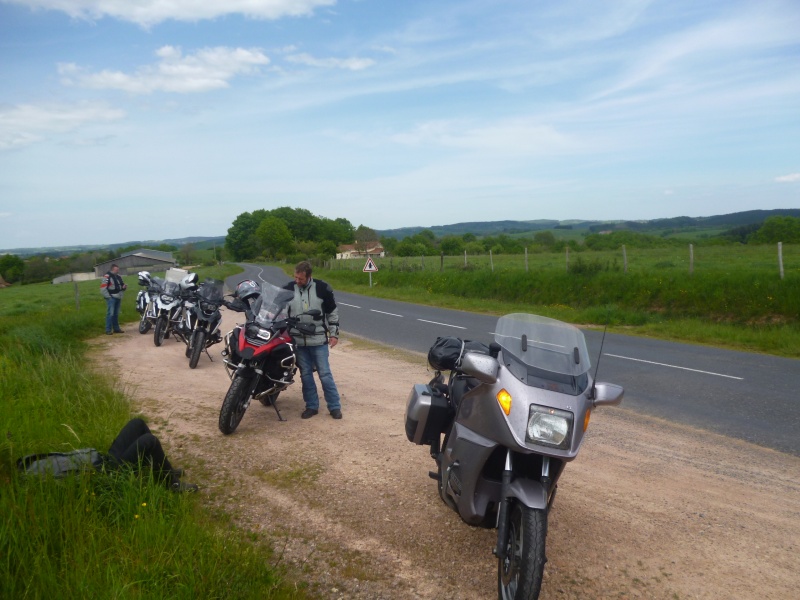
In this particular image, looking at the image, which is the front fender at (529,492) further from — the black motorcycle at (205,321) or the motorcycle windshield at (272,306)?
the black motorcycle at (205,321)

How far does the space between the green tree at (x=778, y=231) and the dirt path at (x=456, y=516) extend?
39.4 meters

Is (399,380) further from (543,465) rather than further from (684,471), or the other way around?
(543,465)

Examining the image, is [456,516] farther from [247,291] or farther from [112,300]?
[112,300]

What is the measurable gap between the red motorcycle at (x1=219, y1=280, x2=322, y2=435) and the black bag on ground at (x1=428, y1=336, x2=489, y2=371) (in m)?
2.52

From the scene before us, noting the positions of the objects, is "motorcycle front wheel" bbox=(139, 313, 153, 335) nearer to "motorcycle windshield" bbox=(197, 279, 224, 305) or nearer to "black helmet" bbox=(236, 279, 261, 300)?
"motorcycle windshield" bbox=(197, 279, 224, 305)

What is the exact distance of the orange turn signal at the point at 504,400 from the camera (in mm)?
3312

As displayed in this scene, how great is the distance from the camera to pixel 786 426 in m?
7.34

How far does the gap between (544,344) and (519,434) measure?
1.92ft

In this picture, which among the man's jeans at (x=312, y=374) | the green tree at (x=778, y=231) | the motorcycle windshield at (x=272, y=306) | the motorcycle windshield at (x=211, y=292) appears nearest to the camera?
the motorcycle windshield at (x=272, y=306)

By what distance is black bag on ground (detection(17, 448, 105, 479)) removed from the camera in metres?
3.86

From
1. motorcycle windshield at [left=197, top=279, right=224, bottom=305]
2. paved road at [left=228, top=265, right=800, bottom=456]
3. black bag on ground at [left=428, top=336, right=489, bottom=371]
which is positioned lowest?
paved road at [left=228, top=265, right=800, bottom=456]

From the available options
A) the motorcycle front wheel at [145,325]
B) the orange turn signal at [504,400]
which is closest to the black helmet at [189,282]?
the motorcycle front wheel at [145,325]

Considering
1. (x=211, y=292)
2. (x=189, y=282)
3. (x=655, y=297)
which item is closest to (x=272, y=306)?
(x=211, y=292)

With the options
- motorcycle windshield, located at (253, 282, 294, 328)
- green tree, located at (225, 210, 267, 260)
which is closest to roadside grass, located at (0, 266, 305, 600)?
motorcycle windshield, located at (253, 282, 294, 328)
